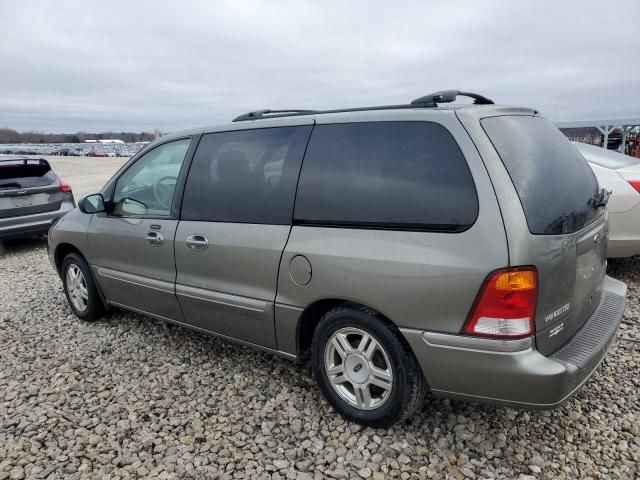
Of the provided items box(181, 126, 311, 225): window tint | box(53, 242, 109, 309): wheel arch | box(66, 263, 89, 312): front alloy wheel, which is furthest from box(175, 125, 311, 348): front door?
box(66, 263, 89, 312): front alloy wheel

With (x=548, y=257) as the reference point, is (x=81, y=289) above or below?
below

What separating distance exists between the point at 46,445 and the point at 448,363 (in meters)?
2.25

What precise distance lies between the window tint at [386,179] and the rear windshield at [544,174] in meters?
0.24

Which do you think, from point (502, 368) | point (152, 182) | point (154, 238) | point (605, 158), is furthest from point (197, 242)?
point (605, 158)

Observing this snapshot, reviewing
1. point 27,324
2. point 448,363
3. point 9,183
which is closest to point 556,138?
point 448,363

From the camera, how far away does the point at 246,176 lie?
3066mm

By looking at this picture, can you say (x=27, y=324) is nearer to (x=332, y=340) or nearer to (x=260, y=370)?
(x=260, y=370)

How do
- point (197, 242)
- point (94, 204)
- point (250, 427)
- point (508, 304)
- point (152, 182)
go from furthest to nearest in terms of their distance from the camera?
point (94, 204) → point (152, 182) → point (197, 242) → point (250, 427) → point (508, 304)

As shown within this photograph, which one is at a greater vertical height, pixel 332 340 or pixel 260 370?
pixel 332 340

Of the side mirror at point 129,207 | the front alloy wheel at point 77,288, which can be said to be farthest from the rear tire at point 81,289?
the side mirror at point 129,207

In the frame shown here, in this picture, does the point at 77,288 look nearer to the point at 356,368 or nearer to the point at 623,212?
the point at 356,368

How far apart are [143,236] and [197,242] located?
64cm

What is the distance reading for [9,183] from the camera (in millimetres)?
7266

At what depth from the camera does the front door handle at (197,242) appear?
3141 millimetres
